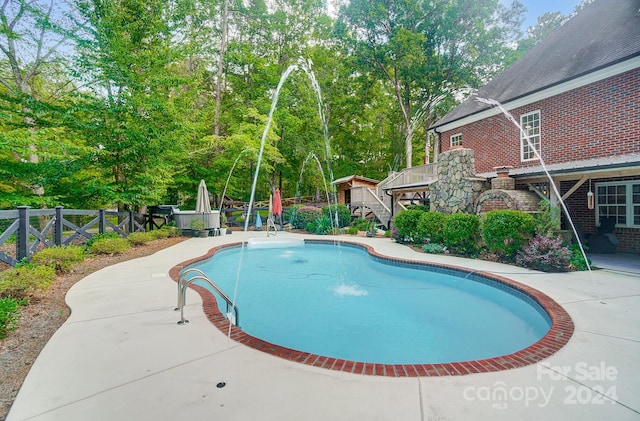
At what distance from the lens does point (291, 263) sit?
10.2 metres

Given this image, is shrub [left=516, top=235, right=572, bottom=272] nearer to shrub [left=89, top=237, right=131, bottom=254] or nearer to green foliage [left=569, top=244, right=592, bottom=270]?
green foliage [left=569, top=244, right=592, bottom=270]

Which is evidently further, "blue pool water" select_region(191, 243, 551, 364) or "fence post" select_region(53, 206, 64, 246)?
"fence post" select_region(53, 206, 64, 246)

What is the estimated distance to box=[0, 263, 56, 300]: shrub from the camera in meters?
5.00

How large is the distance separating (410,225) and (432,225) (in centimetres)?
140

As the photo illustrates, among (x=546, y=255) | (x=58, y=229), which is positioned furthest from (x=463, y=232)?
(x=58, y=229)

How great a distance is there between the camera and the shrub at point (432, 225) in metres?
10.7

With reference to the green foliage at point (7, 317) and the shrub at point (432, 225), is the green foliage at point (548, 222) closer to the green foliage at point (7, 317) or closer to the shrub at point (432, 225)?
the shrub at point (432, 225)

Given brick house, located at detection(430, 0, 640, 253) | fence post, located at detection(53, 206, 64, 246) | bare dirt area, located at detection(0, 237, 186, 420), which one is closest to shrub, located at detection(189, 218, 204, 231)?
fence post, located at detection(53, 206, 64, 246)

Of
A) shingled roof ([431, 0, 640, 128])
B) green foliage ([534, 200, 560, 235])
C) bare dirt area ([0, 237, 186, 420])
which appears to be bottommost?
bare dirt area ([0, 237, 186, 420])

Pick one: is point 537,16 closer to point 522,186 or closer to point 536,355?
point 522,186

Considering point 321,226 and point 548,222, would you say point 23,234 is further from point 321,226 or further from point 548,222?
point 548,222

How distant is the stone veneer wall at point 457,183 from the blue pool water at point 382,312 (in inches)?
154

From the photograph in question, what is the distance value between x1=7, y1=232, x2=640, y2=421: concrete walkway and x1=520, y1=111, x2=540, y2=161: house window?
10826 mm

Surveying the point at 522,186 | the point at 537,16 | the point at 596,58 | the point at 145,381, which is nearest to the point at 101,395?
the point at 145,381
